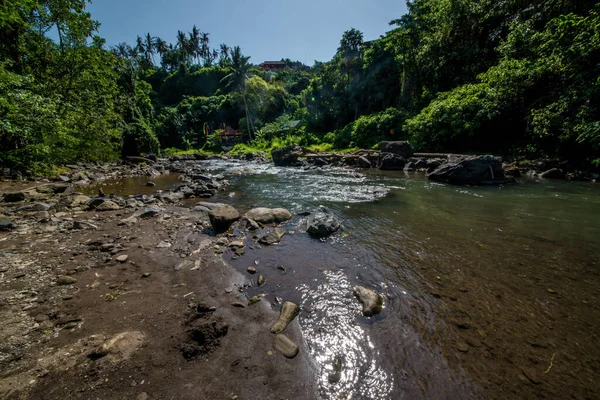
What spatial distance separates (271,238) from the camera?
482 centimetres

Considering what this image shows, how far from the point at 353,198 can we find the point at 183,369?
7.71 metres

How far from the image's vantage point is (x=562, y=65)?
1231cm

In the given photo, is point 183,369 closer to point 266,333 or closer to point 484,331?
point 266,333

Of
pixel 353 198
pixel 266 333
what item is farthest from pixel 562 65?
pixel 266 333

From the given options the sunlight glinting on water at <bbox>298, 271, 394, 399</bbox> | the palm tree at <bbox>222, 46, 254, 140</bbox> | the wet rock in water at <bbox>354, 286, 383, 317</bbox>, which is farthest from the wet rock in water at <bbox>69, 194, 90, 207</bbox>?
the palm tree at <bbox>222, 46, 254, 140</bbox>

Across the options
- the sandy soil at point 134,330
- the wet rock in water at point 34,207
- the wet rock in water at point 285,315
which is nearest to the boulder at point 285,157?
the wet rock in water at point 34,207

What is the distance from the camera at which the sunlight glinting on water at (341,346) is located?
1.86 metres

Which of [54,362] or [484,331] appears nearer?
[54,362]

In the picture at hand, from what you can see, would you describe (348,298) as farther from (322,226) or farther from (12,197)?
(12,197)

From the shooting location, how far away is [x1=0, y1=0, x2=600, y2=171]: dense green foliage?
1049cm

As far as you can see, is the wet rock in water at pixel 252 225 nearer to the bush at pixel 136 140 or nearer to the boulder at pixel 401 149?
the boulder at pixel 401 149

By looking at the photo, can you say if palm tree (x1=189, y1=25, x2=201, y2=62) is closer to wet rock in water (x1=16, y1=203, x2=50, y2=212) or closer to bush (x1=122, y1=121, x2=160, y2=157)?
bush (x1=122, y1=121, x2=160, y2=157)

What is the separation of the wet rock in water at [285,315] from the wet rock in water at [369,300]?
0.83 meters

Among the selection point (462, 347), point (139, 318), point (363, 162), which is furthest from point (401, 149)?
point (139, 318)
